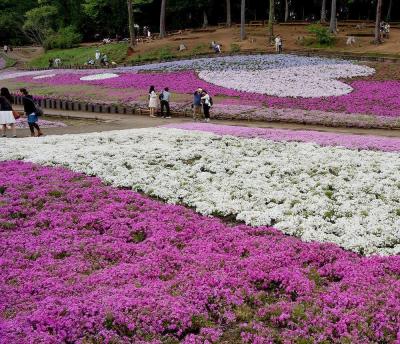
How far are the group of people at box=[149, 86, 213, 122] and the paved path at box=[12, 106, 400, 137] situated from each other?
2.17ft

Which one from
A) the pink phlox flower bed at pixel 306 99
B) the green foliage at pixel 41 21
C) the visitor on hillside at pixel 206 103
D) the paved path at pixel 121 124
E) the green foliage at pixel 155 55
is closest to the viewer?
the paved path at pixel 121 124

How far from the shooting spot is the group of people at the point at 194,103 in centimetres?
3122

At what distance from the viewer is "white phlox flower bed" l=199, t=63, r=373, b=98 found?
123 ft

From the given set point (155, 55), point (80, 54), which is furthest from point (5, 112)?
point (80, 54)

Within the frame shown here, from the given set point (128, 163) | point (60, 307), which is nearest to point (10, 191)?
point (128, 163)

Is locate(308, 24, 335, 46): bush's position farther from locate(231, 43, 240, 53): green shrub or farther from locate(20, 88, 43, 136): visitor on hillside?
locate(20, 88, 43, 136): visitor on hillside

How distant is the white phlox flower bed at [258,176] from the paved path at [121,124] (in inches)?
223

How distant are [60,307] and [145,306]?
146 cm

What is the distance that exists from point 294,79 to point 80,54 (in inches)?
1771

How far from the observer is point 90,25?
94500mm

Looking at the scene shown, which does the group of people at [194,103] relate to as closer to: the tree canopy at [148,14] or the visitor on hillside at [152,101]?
the visitor on hillside at [152,101]

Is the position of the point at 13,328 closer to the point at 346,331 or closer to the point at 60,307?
the point at 60,307

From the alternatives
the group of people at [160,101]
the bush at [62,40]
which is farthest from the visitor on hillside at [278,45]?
the bush at [62,40]

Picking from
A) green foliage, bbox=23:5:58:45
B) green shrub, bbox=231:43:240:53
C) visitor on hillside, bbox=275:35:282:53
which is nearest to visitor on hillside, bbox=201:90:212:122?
visitor on hillside, bbox=275:35:282:53
